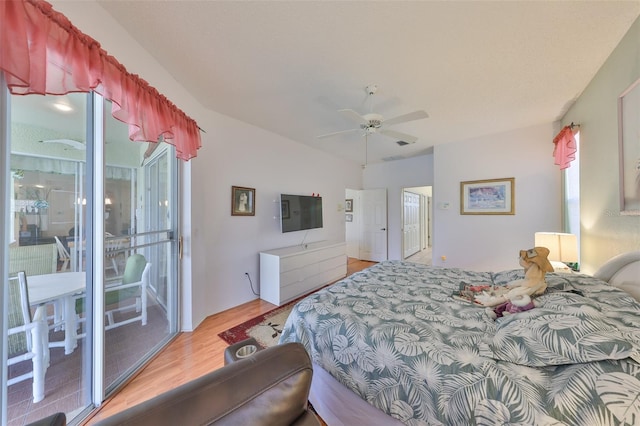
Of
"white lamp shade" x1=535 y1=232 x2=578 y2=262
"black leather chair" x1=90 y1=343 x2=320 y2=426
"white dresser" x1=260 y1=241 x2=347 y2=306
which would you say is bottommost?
"white dresser" x1=260 y1=241 x2=347 y2=306

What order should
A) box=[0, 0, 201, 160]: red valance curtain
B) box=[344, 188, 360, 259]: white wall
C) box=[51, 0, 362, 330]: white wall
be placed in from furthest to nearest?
1. box=[344, 188, 360, 259]: white wall
2. box=[51, 0, 362, 330]: white wall
3. box=[0, 0, 201, 160]: red valance curtain

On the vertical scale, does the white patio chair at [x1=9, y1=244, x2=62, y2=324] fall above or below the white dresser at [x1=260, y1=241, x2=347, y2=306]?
above

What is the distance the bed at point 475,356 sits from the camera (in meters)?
0.77

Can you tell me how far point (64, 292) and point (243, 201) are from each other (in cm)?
190

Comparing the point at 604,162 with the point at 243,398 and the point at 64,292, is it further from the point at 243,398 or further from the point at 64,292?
the point at 64,292


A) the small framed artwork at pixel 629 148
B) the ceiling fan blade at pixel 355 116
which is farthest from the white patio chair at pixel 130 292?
the small framed artwork at pixel 629 148

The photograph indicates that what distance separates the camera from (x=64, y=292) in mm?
1404

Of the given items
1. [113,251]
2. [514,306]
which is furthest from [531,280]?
[113,251]

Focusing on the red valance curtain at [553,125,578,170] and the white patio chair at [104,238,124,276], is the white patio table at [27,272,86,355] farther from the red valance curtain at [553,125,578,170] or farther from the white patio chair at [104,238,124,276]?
the red valance curtain at [553,125,578,170]

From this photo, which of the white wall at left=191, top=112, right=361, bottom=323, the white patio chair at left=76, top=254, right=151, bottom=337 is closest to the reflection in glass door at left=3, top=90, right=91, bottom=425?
the white patio chair at left=76, top=254, right=151, bottom=337

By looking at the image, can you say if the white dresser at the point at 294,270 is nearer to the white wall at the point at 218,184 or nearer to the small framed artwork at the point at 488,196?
the white wall at the point at 218,184

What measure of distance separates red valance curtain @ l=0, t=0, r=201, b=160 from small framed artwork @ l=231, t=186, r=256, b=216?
1.37 m

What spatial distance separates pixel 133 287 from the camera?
2084 millimetres

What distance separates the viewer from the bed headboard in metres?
1.31
